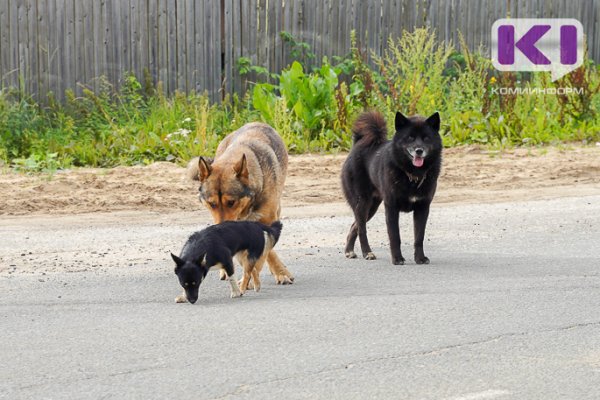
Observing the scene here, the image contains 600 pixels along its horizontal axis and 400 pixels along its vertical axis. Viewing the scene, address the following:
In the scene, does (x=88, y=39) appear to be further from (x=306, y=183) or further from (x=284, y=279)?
(x=284, y=279)

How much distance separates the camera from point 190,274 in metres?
7.66

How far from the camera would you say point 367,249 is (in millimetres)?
9820

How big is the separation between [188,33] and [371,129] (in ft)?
27.0

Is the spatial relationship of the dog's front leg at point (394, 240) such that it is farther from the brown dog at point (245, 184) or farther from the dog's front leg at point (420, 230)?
the brown dog at point (245, 184)

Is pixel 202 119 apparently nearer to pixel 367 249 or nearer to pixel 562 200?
pixel 562 200

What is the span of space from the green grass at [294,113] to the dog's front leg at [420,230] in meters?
6.12

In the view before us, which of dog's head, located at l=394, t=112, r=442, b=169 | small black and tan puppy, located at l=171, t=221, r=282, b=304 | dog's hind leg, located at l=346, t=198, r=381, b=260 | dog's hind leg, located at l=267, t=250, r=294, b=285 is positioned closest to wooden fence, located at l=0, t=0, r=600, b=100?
dog's hind leg, located at l=346, t=198, r=381, b=260

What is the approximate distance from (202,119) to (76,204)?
370cm

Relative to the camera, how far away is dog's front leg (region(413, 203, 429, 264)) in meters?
9.39

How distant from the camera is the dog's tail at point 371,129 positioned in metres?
10.3

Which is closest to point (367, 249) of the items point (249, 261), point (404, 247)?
point (404, 247)

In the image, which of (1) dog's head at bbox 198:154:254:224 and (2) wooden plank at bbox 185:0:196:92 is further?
(2) wooden plank at bbox 185:0:196:92

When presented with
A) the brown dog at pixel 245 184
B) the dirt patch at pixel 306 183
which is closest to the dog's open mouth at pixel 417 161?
the brown dog at pixel 245 184

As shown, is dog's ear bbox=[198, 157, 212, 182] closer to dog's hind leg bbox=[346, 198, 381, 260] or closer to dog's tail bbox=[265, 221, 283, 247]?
dog's tail bbox=[265, 221, 283, 247]
